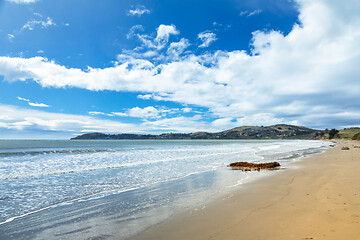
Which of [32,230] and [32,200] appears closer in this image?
[32,230]

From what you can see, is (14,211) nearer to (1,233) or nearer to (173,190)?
(1,233)

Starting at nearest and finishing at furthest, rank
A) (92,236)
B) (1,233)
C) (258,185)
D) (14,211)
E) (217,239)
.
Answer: (217,239), (92,236), (1,233), (14,211), (258,185)

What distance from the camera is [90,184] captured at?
1235 centimetres

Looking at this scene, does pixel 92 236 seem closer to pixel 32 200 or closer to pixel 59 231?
Result: pixel 59 231

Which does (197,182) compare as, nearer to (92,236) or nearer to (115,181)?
(115,181)

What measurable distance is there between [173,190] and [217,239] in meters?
5.69

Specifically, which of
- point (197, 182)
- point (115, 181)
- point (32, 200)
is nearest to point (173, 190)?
point (197, 182)

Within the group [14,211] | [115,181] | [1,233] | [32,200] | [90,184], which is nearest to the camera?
[1,233]

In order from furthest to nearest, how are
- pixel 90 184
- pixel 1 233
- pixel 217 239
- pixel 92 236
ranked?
pixel 90 184, pixel 1 233, pixel 92 236, pixel 217 239

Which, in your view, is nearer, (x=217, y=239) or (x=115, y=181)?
(x=217, y=239)

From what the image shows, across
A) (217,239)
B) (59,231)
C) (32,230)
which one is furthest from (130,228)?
(32,230)

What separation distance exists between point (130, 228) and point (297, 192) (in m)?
7.83

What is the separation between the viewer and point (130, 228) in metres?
5.92

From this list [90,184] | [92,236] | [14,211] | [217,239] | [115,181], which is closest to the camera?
[217,239]
